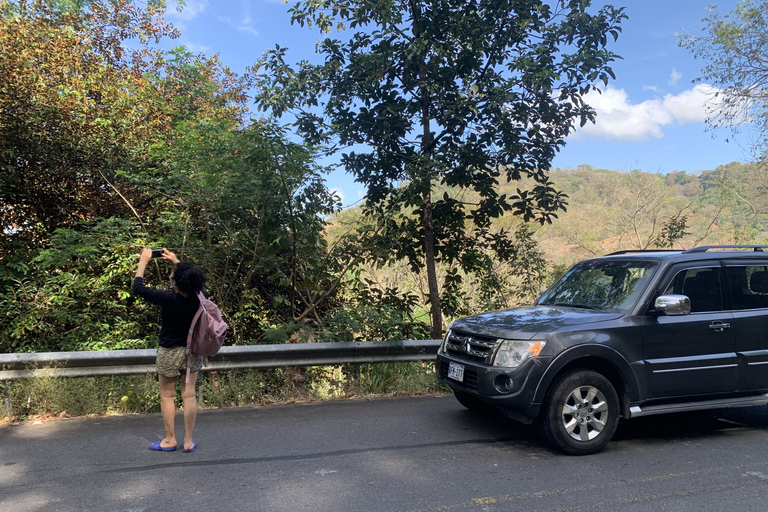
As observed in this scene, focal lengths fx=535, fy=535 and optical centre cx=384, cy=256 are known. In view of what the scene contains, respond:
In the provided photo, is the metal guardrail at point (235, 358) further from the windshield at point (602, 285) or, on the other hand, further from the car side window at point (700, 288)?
the car side window at point (700, 288)

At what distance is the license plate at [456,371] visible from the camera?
5355 mm

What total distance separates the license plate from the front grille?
13 centimetres

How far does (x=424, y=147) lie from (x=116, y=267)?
531cm

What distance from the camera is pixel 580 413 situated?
4918 mm

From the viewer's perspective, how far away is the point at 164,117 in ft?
30.8

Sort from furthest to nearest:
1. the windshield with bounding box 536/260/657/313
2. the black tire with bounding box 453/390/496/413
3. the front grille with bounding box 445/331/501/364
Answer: the black tire with bounding box 453/390/496/413
the windshield with bounding box 536/260/657/313
the front grille with bounding box 445/331/501/364

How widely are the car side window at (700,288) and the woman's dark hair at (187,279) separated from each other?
15.1 feet

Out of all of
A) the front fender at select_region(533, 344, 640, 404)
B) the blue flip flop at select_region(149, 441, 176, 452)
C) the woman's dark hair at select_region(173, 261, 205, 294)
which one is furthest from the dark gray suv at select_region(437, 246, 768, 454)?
the blue flip flop at select_region(149, 441, 176, 452)

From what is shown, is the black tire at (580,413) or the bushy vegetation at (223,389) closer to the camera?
the black tire at (580,413)

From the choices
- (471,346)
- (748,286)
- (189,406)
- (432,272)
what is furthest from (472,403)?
(432,272)

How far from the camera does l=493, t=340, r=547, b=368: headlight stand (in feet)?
15.9

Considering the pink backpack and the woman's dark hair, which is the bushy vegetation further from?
the woman's dark hair

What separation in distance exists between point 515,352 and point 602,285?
1.60 meters

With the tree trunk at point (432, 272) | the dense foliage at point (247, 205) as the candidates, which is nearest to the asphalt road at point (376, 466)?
the dense foliage at point (247, 205)
